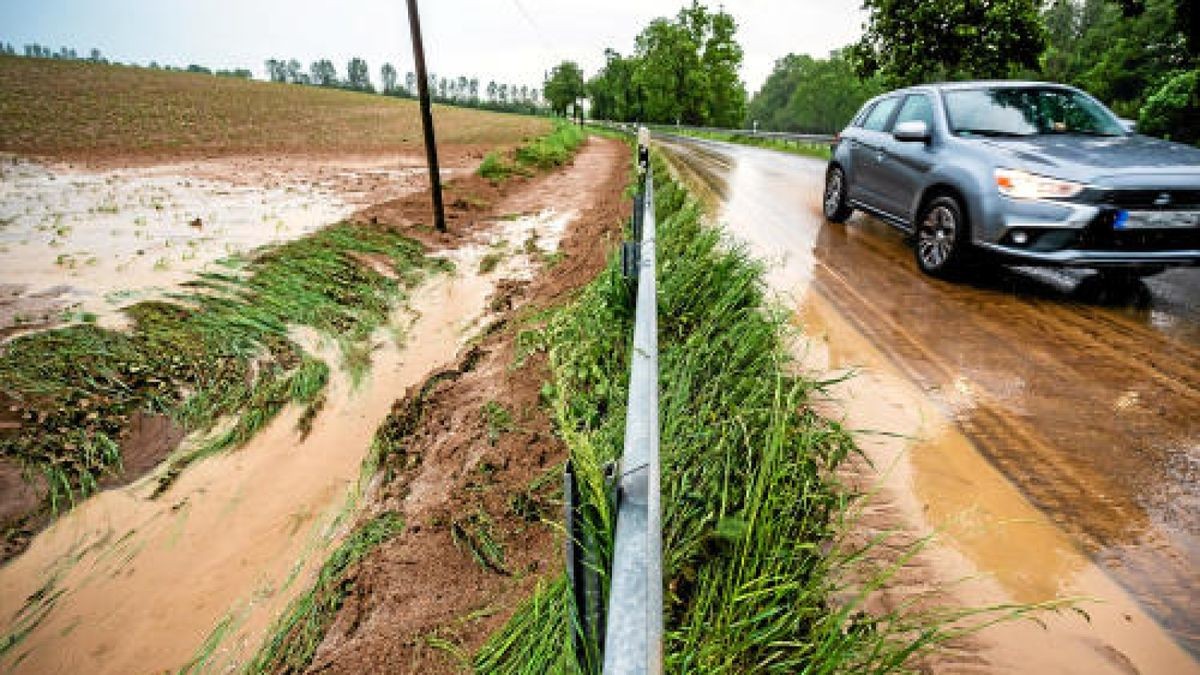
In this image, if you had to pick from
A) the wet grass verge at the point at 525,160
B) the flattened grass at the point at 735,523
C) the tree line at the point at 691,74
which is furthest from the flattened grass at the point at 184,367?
the tree line at the point at 691,74

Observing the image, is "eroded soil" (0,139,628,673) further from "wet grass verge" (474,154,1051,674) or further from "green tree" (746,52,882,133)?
"green tree" (746,52,882,133)

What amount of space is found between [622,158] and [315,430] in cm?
2102

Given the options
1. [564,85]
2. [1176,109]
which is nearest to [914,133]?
[1176,109]

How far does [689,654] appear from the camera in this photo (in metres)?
1.30

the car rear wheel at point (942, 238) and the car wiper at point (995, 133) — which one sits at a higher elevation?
the car wiper at point (995, 133)

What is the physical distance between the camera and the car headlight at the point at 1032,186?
12.6 feet

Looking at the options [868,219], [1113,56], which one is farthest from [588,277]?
[1113,56]

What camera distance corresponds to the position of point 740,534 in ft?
5.10

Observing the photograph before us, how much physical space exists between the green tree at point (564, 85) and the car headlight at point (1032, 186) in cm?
6501

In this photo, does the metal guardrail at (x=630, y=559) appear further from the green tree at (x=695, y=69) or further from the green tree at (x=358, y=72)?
the green tree at (x=358, y=72)

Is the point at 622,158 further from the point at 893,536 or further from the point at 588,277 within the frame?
the point at 893,536

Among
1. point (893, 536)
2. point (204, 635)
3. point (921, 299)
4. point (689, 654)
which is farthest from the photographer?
point (921, 299)

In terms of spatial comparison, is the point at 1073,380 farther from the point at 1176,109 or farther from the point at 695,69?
the point at 695,69

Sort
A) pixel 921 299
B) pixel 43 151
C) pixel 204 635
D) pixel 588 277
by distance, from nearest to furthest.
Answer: pixel 204 635, pixel 921 299, pixel 588 277, pixel 43 151
